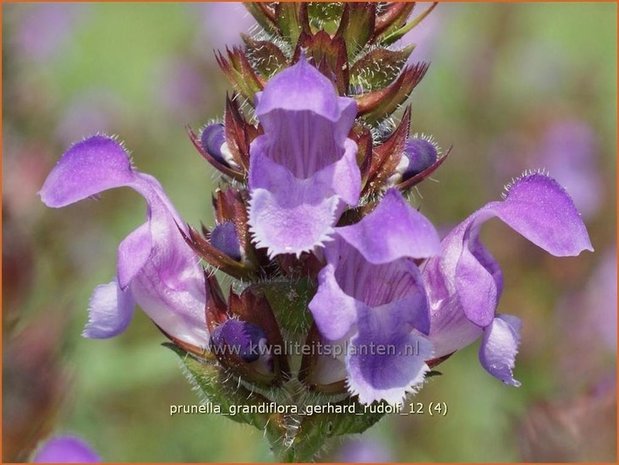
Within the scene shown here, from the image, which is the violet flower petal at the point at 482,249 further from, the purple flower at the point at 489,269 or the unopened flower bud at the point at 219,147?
the unopened flower bud at the point at 219,147

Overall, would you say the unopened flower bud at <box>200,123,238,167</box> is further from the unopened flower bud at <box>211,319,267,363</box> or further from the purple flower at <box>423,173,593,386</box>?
the purple flower at <box>423,173,593,386</box>

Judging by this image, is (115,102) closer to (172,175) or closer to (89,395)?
(172,175)

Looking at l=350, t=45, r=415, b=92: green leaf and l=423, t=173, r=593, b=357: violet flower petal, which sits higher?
l=350, t=45, r=415, b=92: green leaf

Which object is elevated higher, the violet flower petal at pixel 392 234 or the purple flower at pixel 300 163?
the purple flower at pixel 300 163

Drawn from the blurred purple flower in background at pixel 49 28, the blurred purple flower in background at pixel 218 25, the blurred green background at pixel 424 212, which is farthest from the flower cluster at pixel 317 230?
the blurred purple flower in background at pixel 49 28

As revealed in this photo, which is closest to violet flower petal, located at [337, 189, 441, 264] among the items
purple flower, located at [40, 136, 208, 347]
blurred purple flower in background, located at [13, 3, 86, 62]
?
purple flower, located at [40, 136, 208, 347]

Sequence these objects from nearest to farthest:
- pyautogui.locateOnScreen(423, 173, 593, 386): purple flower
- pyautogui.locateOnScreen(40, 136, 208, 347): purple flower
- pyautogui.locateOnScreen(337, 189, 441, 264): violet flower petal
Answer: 1. pyautogui.locateOnScreen(337, 189, 441, 264): violet flower petal
2. pyautogui.locateOnScreen(423, 173, 593, 386): purple flower
3. pyautogui.locateOnScreen(40, 136, 208, 347): purple flower

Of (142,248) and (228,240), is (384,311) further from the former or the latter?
(142,248)
